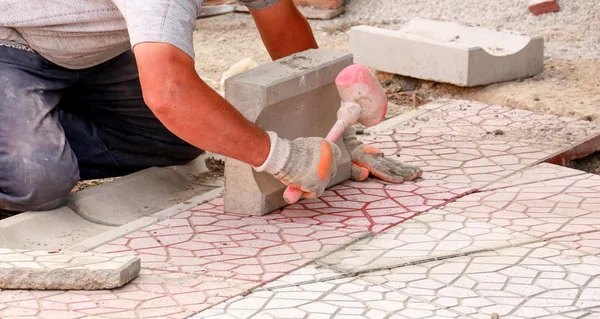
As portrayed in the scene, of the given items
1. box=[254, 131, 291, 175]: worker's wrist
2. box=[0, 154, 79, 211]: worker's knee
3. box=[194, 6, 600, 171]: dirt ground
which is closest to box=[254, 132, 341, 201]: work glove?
box=[254, 131, 291, 175]: worker's wrist

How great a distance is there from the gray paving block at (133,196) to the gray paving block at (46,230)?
0.07 meters

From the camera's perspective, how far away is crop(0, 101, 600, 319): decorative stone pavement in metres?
3.29

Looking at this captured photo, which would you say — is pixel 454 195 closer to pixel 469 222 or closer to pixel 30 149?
pixel 469 222

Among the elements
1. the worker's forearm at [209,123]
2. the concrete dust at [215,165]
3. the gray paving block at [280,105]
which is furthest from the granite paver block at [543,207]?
the concrete dust at [215,165]

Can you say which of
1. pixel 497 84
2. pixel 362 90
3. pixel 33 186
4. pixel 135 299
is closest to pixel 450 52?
pixel 497 84

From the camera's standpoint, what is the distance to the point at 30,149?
13.6 feet

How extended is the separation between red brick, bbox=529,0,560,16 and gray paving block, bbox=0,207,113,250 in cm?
429

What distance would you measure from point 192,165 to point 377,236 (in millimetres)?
1296

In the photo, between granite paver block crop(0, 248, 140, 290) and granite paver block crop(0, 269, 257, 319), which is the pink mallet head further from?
granite paver block crop(0, 248, 140, 290)

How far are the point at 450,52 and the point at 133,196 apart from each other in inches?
91.9

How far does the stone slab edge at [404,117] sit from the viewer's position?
5.33 meters

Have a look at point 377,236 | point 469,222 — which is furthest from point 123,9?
point 469,222

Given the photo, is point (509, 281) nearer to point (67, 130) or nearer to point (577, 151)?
point (577, 151)

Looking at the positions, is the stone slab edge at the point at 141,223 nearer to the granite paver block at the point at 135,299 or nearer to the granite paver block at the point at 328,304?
the granite paver block at the point at 135,299
